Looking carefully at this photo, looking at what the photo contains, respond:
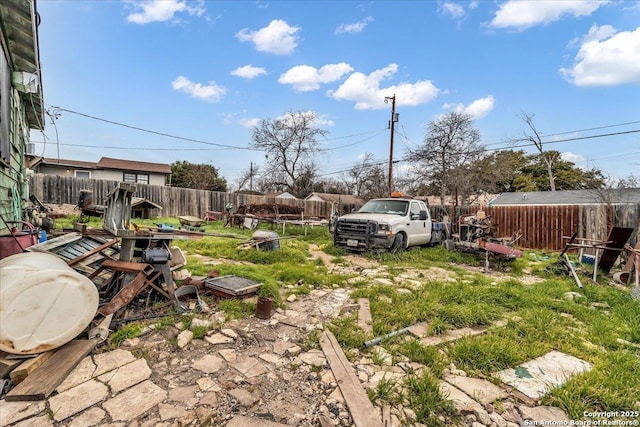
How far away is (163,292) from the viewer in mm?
3342

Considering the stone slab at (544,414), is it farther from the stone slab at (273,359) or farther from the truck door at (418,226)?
the truck door at (418,226)

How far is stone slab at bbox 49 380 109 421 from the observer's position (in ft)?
5.95

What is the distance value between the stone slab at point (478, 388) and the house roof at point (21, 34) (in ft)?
20.8

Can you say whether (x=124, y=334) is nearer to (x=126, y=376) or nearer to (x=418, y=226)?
(x=126, y=376)

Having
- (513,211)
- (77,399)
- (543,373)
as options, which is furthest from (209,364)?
(513,211)

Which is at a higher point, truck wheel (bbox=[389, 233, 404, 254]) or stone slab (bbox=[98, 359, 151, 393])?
truck wheel (bbox=[389, 233, 404, 254])

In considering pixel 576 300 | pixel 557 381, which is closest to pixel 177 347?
pixel 557 381

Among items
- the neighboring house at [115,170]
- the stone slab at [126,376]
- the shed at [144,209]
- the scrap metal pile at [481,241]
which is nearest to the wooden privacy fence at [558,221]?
the scrap metal pile at [481,241]

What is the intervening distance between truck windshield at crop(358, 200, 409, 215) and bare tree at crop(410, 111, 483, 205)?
1090 cm

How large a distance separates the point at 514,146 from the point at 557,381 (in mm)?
23298

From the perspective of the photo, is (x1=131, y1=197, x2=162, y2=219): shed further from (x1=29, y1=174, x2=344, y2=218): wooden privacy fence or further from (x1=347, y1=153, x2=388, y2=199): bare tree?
(x1=347, y1=153, x2=388, y2=199): bare tree

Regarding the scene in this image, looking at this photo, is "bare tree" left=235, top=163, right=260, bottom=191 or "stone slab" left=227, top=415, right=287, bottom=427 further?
"bare tree" left=235, top=163, right=260, bottom=191

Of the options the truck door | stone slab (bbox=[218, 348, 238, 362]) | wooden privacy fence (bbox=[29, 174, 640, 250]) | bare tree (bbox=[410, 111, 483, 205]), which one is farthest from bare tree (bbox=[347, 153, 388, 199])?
stone slab (bbox=[218, 348, 238, 362])

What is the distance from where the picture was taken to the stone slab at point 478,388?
2188 mm
